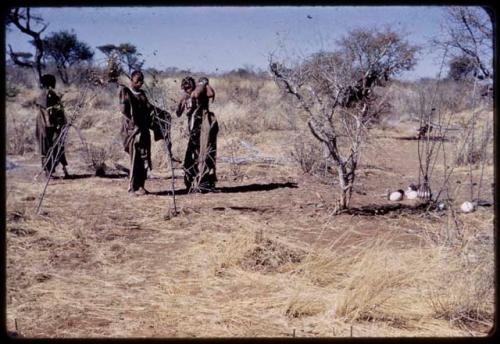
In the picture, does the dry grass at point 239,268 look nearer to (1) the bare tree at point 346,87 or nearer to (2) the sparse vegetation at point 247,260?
(2) the sparse vegetation at point 247,260

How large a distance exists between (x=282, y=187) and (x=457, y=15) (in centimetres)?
529

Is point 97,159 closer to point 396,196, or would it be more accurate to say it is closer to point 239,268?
point 396,196

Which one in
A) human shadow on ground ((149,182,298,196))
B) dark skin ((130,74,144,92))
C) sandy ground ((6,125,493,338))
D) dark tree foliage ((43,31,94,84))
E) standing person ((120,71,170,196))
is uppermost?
dark tree foliage ((43,31,94,84))

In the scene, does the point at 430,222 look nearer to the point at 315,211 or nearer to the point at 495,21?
the point at 315,211

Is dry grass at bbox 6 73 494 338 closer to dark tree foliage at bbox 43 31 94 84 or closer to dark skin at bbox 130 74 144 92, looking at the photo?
dark skin at bbox 130 74 144 92

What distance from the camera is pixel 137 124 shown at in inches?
336

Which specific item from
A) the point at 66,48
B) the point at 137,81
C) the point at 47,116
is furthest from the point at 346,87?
the point at 66,48

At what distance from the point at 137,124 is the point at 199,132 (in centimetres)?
100

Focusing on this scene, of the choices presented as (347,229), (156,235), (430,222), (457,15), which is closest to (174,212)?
(156,235)

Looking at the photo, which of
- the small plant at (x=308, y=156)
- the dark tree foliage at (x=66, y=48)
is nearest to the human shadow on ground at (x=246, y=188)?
the small plant at (x=308, y=156)

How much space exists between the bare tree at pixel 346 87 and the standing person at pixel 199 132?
131cm

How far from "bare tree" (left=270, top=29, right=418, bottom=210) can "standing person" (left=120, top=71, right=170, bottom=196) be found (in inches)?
79.0

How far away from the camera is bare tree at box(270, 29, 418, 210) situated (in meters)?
7.31

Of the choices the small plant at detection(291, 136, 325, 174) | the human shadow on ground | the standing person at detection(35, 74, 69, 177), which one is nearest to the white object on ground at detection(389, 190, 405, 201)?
the human shadow on ground
